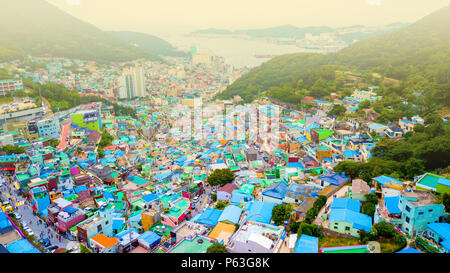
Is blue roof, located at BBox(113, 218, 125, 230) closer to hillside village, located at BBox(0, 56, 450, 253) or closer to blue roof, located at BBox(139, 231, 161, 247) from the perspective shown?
hillside village, located at BBox(0, 56, 450, 253)

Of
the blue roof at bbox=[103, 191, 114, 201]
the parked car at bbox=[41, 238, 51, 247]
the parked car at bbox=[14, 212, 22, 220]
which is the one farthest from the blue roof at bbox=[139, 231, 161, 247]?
the parked car at bbox=[14, 212, 22, 220]

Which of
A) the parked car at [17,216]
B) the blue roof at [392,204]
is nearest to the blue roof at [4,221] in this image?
the parked car at [17,216]

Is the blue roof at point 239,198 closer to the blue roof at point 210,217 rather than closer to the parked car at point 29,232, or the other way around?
the blue roof at point 210,217

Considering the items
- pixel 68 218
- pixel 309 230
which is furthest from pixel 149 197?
pixel 309 230

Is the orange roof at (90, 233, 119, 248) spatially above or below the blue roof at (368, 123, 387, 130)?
below

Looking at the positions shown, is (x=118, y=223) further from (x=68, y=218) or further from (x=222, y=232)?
(x=222, y=232)

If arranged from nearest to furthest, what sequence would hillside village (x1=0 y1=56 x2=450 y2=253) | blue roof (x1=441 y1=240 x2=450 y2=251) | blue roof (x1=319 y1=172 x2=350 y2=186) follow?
blue roof (x1=441 y1=240 x2=450 y2=251), hillside village (x1=0 y1=56 x2=450 y2=253), blue roof (x1=319 y1=172 x2=350 y2=186)
